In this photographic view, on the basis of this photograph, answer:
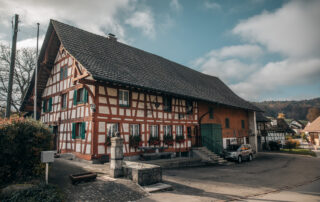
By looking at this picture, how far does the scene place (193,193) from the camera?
8.41 m

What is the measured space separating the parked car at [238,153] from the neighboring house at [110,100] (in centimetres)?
154

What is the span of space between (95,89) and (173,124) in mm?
7299

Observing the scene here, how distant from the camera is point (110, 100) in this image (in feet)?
44.9

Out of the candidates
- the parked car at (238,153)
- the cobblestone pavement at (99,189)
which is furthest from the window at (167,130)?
the cobblestone pavement at (99,189)

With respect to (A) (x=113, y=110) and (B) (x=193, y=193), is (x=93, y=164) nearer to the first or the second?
(A) (x=113, y=110)

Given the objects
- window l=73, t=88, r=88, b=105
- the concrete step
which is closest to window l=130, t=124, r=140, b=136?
window l=73, t=88, r=88, b=105

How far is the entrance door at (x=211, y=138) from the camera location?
66.4 ft

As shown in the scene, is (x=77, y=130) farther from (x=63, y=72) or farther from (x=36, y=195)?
(x=36, y=195)

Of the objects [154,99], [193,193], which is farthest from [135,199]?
[154,99]

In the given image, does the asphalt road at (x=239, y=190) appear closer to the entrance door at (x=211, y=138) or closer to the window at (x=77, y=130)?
the window at (x=77, y=130)

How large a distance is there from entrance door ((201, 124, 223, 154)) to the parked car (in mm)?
1252

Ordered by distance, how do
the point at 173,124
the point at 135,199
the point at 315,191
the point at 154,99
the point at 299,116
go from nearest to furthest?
the point at 135,199, the point at 315,191, the point at 154,99, the point at 173,124, the point at 299,116

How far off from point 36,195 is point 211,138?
1644 centimetres

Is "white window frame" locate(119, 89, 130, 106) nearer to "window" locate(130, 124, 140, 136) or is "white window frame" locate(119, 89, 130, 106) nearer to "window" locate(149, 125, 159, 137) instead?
"window" locate(130, 124, 140, 136)
